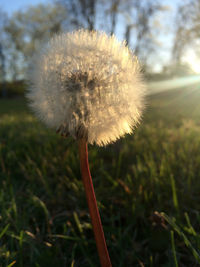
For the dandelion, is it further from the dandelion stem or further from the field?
the field

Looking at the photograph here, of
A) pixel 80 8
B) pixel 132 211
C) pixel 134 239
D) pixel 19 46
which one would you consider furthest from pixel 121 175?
pixel 19 46

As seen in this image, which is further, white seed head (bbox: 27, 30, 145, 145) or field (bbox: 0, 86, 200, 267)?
field (bbox: 0, 86, 200, 267)

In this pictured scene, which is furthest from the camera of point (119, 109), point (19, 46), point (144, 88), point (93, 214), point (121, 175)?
point (19, 46)

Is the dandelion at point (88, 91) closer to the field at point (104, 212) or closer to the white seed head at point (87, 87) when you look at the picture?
the white seed head at point (87, 87)

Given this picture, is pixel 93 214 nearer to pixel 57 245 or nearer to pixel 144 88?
pixel 144 88

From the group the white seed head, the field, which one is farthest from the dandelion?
the field

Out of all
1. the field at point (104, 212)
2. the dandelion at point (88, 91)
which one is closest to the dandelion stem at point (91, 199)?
the dandelion at point (88, 91)

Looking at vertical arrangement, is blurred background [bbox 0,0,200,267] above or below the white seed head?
below
